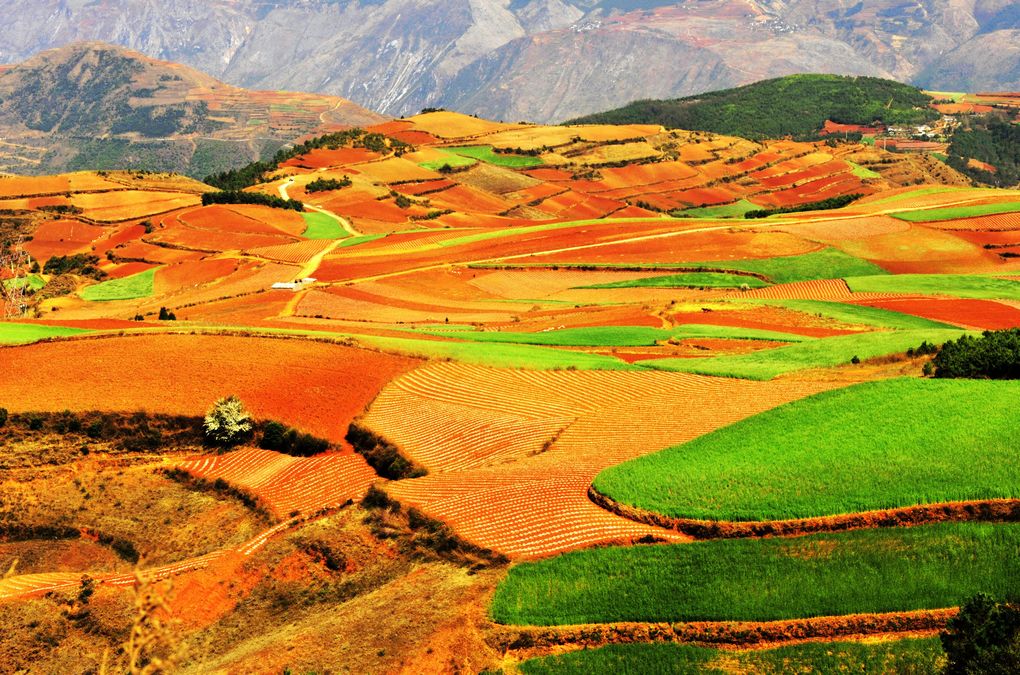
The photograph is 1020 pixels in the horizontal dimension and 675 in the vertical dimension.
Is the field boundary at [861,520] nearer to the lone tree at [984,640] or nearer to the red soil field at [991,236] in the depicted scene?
the lone tree at [984,640]

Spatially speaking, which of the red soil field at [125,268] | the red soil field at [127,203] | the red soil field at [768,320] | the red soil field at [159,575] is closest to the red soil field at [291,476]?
the red soil field at [159,575]

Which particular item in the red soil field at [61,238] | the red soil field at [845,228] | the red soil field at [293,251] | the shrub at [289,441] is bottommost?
the red soil field at [61,238]

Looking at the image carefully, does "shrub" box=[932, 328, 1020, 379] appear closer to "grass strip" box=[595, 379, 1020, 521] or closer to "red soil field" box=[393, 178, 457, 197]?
"grass strip" box=[595, 379, 1020, 521]

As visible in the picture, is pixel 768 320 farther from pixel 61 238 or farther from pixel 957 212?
pixel 61 238

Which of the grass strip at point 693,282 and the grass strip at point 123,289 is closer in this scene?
the grass strip at point 693,282

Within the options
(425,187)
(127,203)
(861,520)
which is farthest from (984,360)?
(127,203)

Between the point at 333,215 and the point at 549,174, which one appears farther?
the point at 549,174
